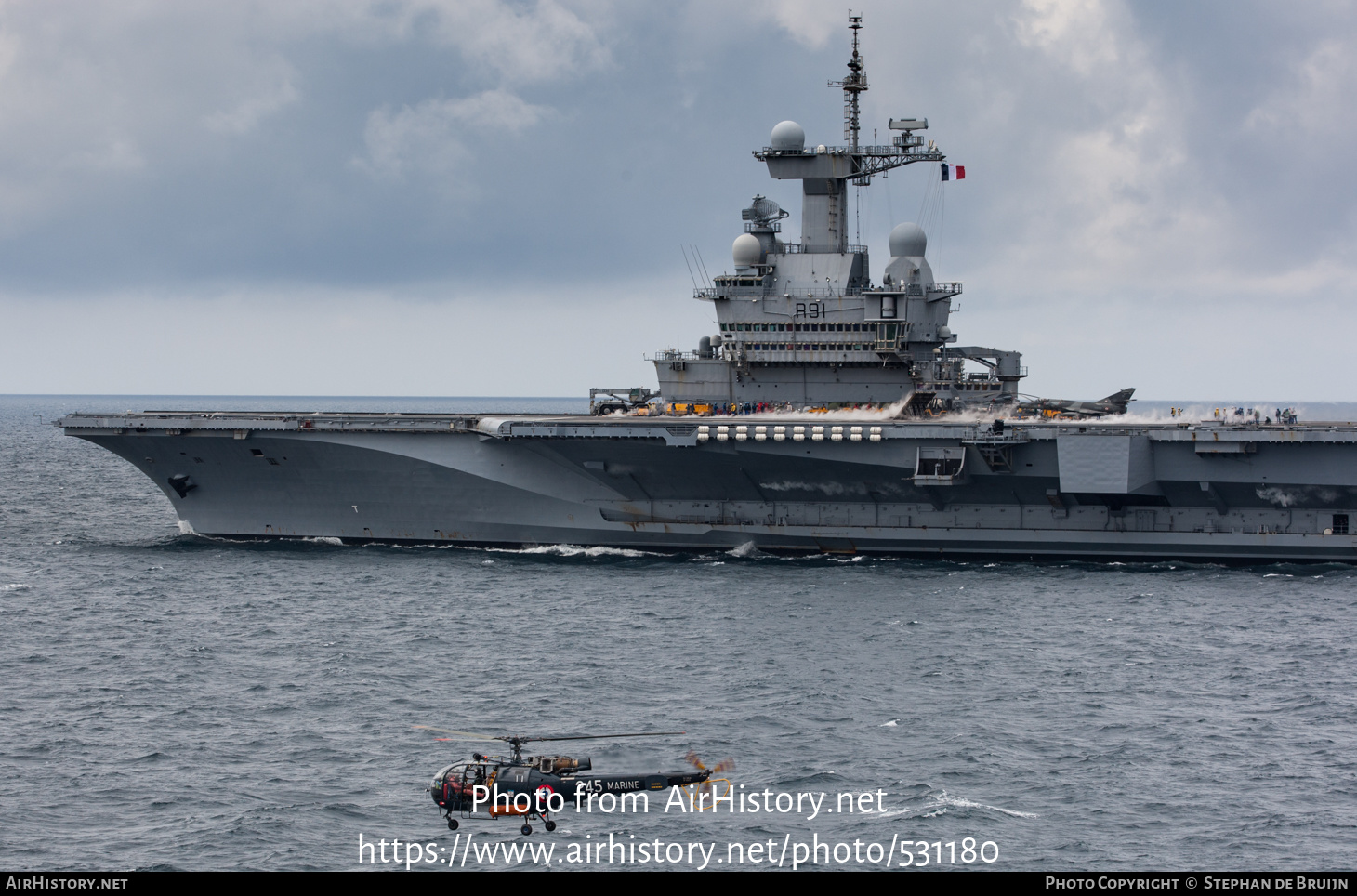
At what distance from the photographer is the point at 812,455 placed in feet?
93.5

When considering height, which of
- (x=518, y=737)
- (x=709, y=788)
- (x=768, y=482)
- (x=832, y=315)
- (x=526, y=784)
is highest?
(x=832, y=315)

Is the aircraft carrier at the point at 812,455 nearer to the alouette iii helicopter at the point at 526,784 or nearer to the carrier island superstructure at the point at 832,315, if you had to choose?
the carrier island superstructure at the point at 832,315

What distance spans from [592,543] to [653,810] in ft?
51.9

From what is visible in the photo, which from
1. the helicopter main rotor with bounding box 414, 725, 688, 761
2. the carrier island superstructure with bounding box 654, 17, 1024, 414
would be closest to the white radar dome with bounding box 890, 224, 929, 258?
the carrier island superstructure with bounding box 654, 17, 1024, 414

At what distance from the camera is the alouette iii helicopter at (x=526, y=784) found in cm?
1379

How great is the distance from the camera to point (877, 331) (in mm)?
31156

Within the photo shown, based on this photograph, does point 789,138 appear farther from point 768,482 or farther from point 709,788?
point 709,788

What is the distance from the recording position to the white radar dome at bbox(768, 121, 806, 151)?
3316 centimetres

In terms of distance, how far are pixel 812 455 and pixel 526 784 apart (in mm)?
15652

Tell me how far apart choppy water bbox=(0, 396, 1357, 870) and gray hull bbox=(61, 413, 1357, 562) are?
0.79 meters

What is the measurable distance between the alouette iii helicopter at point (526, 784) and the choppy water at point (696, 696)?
11.0 inches

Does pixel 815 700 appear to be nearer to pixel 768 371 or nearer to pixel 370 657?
pixel 370 657

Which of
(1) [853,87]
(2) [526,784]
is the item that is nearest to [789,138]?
(1) [853,87]

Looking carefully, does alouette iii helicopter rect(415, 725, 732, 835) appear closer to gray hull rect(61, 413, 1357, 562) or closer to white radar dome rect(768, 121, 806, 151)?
gray hull rect(61, 413, 1357, 562)
